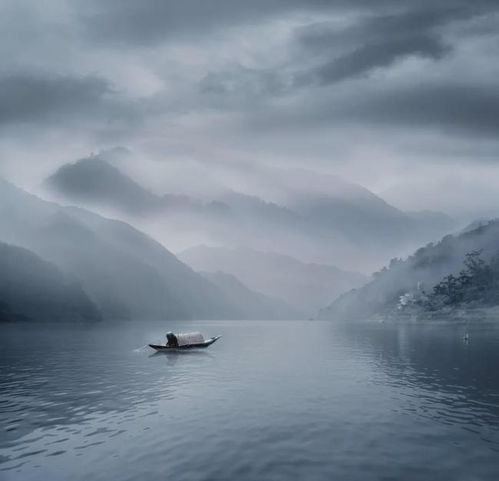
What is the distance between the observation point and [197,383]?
153 ft

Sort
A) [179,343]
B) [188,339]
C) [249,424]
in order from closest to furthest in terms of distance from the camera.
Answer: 1. [249,424]
2. [179,343]
3. [188,339]

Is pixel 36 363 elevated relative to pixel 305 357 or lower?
elevated

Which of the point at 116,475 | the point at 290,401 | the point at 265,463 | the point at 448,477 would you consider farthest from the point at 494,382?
the point at 116,475

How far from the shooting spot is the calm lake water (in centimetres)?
2097

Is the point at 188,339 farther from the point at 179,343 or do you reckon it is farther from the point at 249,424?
the point at 249,424

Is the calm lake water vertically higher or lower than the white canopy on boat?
lower

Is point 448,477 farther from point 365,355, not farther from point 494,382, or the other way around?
point 365,355

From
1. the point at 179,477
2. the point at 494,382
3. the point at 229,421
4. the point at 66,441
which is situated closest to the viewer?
the point at 179,477

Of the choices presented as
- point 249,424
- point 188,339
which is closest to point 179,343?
point 188,339

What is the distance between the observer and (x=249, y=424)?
2934 cm

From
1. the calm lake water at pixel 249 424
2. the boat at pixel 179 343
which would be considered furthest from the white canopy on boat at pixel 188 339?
the calm lake water at pixel 249 424

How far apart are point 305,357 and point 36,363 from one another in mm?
45328

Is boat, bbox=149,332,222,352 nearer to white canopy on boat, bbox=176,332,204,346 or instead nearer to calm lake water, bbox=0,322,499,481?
white canopy on boat, bbox=176,332,204,346

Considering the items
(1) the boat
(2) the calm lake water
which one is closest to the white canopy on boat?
(1) the boat
